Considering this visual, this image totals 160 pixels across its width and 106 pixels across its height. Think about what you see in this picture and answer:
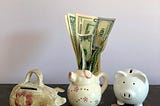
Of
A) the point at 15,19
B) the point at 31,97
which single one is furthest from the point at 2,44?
the point at 31,97

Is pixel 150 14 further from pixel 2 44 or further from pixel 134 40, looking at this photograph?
pixel 2 44

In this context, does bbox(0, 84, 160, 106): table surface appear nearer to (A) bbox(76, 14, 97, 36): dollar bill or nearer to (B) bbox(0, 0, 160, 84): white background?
(B) bbox(0, 0, 160, 84): white background

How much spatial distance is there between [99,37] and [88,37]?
44 mm

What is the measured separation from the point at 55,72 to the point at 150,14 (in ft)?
1.39

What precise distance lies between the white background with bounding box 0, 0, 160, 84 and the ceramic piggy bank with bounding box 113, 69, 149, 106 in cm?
24

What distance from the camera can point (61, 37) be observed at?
114cm

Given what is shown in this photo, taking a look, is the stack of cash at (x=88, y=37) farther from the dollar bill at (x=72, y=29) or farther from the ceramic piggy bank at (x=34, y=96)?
the ceramic piggy bank at (x=34, y=96)

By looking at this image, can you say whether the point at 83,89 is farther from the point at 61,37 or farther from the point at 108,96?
the point at 61,37

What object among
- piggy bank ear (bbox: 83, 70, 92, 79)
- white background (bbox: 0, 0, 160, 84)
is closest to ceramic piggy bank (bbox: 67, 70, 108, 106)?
piggy bank ear (bbox: 83, 70, 92, 79)

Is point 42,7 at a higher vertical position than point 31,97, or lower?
higher

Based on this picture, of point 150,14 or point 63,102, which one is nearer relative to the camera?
point 63,102

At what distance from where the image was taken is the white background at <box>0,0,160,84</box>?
1.12 m

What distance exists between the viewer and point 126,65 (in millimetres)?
1165

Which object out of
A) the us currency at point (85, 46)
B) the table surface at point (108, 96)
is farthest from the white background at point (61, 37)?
the us currency at point (85, 46)
